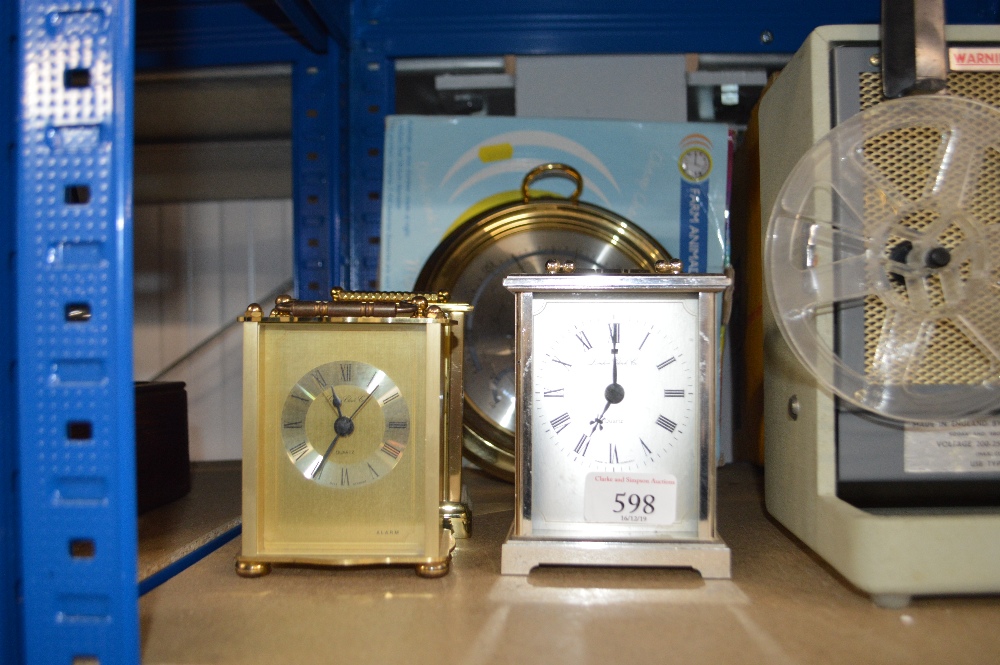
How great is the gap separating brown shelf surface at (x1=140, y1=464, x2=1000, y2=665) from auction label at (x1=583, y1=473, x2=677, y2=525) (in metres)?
0.06

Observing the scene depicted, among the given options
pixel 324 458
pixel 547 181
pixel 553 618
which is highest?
pixel 547 181

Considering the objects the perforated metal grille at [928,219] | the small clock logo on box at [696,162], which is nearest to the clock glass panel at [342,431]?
the perforated metal grille at [928,219]

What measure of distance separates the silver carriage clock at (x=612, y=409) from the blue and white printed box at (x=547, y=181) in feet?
1.46

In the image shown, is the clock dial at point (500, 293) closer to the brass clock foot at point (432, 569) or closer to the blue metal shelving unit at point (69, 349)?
the brass clock foot at point (432, 569)

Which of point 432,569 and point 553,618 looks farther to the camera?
A: point 432,569

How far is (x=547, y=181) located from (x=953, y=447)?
75 cm

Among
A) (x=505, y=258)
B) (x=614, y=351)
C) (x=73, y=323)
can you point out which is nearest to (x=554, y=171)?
(x=505, y=258)

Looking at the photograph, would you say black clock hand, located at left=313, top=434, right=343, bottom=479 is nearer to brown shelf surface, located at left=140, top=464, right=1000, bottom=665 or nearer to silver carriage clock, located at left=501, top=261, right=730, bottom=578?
brown shelf surface, located at left=140, top=464, right=1000, bottom=665

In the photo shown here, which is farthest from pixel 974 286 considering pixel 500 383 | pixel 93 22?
pixel 93 22

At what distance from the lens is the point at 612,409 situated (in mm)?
799

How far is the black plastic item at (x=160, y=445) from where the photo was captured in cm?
102

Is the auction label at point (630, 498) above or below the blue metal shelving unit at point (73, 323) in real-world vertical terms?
below

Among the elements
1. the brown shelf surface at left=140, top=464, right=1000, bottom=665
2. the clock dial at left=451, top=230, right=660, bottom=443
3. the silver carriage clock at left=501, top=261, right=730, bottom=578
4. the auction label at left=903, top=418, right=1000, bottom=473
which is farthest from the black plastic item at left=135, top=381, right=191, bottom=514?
the auction label at left=903, top=418, right=1000, bottom=473

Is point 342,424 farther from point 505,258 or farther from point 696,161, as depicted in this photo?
point 696,161
